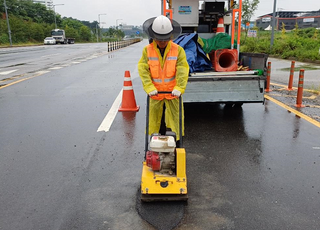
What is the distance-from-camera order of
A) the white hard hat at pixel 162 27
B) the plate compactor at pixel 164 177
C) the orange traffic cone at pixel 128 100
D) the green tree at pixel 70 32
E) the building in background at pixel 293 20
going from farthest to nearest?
1. the building in background at pixel 293 20
2. the green tree at pixel 70 32
3. the orange traffic cone at pixel 128 100
4. the white hard hat at pixel 162 27
5. the plate compactor at pixel 164 177

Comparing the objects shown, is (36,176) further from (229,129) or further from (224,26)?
(224,26)

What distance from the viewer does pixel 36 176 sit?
4148mm

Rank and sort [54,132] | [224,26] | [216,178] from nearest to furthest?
[216,178]
[54,132]
[224,26]

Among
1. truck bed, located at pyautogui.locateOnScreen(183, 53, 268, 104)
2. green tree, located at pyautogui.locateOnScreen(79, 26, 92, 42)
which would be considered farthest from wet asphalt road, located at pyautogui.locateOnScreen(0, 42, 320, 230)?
green tree, located at pyautogui.locateOnScreen(79, 26, 92, 42)

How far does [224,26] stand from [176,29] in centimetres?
549

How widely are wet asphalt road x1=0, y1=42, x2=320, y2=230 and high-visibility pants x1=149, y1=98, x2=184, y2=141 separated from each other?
27.3 inches

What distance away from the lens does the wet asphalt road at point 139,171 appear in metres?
3.19

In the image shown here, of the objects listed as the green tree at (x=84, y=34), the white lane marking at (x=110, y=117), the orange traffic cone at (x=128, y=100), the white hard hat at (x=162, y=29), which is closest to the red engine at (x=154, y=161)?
the white hard hat at (x=162, y=29)

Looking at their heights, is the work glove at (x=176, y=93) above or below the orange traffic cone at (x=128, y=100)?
above

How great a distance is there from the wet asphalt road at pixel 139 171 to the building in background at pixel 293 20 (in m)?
89.3

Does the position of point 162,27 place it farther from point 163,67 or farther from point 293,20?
point 293,20

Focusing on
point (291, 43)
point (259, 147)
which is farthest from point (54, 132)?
point (291, 43)

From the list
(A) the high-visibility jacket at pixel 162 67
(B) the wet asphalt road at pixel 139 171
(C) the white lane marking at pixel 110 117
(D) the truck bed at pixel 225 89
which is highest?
(A) the high-visibility jacket at pixel 162 67

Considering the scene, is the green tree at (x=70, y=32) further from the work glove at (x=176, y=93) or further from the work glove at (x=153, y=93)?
the work glove at (x=176, y=93)
